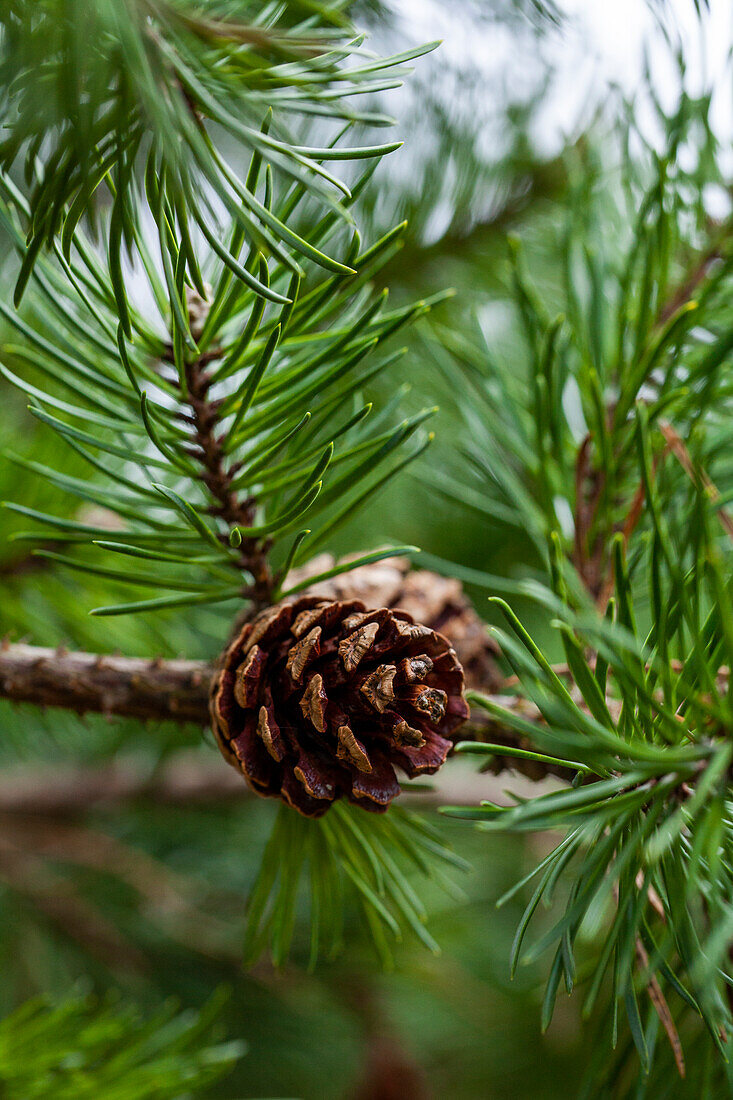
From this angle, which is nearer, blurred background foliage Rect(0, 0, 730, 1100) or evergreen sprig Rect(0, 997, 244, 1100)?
evergreen sprig Rect(0, 997, 244, 1100)

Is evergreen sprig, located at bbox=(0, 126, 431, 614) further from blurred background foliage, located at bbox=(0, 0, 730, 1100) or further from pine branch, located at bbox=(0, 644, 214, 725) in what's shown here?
blurred background foliage, located at bbox=(0, 0, 730, 1100)

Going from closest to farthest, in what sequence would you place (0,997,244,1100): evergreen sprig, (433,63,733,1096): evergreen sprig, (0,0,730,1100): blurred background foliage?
1. (433,63,733,1096): evergreen sprig
2. (0,997,244,1100): evergreen sprig
3. (0,0,730,1100): blurred background foliage

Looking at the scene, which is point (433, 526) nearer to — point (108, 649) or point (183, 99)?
point (108, 649)

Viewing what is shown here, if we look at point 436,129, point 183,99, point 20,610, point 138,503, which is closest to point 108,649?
point 20,610

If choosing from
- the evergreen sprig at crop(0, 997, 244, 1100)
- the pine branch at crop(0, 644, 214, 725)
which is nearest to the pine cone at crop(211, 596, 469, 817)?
the pine branch at crop(0, 644, 214, 725)

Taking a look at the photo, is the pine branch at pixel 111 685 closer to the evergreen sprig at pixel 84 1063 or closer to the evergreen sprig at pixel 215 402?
the evergreen sprig at pixel 215 402

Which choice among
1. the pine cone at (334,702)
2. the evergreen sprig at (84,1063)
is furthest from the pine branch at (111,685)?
the evergreen sprig at (84,1063)

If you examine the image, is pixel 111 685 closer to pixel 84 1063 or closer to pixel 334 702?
→ pixel 334 702
